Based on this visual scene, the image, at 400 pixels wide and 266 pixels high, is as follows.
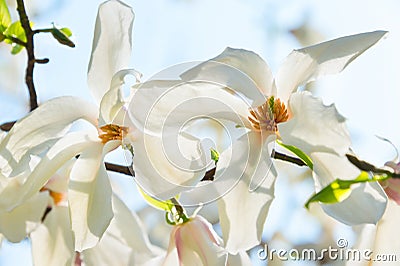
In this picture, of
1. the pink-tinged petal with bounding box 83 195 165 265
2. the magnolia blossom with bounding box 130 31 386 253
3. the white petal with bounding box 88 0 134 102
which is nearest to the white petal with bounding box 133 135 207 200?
the magnolia blossom with bounding box 130 31 386 253

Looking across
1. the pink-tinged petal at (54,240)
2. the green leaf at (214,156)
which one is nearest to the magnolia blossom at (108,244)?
the pink-tinged petal at (54,240)

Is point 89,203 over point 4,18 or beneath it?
beneath

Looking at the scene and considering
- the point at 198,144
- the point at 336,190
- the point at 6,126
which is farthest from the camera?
the point at 6,126

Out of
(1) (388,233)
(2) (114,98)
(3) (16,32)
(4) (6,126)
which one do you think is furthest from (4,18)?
(1) (388,233)

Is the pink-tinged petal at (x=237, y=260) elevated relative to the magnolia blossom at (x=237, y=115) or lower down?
lower down

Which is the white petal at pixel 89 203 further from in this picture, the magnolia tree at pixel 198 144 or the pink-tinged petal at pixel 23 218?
the pink-tinged petal at pixel 23 218

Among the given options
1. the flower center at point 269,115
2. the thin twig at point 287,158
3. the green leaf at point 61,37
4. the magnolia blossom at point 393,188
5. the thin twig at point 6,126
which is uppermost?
the green leaf at point 61,37

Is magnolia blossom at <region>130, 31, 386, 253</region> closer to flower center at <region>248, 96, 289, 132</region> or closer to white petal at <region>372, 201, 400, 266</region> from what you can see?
flower center at <region>248, 96, 289, 132</region>

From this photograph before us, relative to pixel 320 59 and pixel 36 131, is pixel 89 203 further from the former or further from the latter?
pixel 320 59
